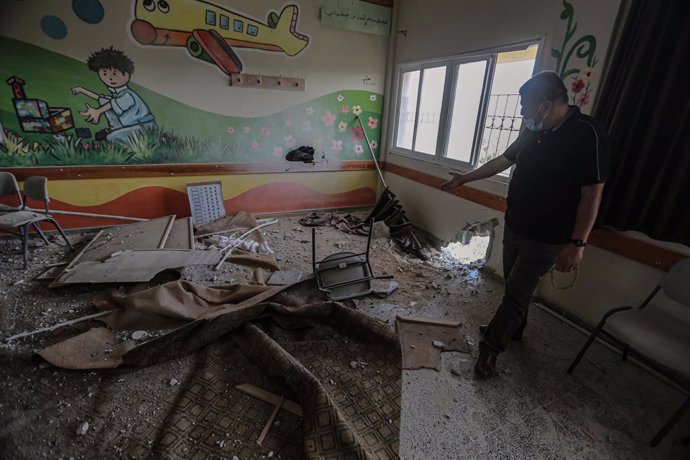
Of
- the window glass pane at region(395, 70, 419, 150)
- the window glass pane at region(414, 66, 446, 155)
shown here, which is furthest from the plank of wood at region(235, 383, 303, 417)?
the window glass pane at region(395, 70, 419, 150)

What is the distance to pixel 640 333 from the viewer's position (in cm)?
156

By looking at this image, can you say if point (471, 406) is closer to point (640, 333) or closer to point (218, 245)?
point (640, 333)

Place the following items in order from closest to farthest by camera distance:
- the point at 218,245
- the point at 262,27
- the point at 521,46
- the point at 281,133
Result: 1. the point at 521,46
2. the point at 218,245
3. the point at 262,27
4. the point at 281,133

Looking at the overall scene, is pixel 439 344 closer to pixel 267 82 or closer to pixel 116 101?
pixel 267 82

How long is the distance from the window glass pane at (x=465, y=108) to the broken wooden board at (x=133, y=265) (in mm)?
2485

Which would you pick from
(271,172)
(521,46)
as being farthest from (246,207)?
(521,46)

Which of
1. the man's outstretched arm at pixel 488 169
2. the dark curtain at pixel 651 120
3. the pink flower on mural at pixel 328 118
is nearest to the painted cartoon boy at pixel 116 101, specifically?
the pink flower on mural at pixel 328 118

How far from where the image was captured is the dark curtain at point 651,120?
1637mm

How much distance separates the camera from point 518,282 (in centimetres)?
167

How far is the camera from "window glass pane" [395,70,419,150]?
12.8 feet

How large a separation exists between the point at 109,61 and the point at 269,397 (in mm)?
3346

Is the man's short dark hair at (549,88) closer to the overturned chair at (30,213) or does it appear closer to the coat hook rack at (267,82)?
the coat hook rack at (267,82)

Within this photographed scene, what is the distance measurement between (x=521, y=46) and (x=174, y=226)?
3.44 metres

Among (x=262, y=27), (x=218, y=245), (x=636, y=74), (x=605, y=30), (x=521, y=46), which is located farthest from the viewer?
(x=262, y=27)
